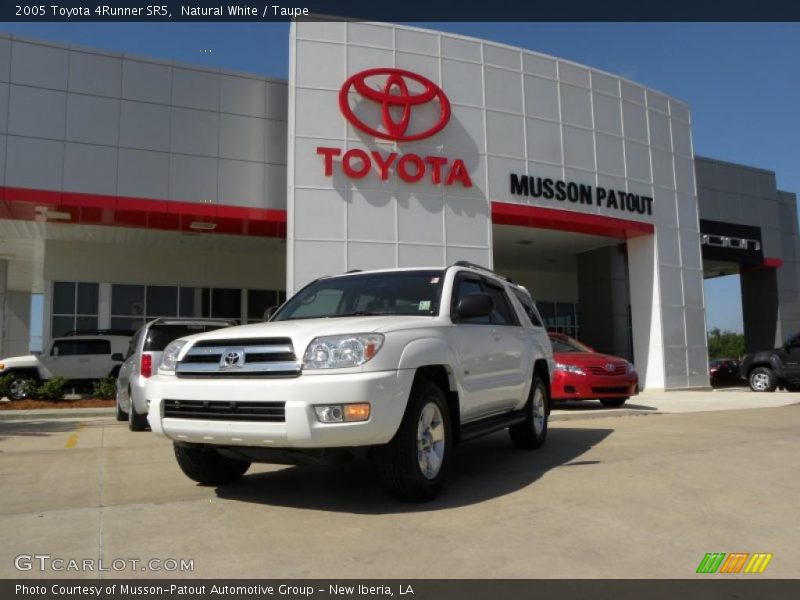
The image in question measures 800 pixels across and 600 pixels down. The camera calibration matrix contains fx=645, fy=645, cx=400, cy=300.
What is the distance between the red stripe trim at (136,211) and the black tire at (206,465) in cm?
1239

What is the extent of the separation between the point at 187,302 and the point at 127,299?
1.89 meters

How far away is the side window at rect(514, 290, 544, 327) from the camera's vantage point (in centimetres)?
785

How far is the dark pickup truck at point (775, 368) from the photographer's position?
1789cm

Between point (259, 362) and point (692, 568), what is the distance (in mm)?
2946

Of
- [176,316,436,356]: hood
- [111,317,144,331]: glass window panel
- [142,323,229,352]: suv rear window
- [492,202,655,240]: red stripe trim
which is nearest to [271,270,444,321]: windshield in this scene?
[176,316,436,356]: hood

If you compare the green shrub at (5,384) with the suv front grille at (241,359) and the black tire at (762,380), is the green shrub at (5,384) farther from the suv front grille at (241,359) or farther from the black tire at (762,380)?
the black tire at (762,380)

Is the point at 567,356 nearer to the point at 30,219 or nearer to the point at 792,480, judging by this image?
the point at 792,480

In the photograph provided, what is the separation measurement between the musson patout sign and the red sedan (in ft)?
23.0

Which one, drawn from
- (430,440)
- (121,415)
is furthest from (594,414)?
(121,415)

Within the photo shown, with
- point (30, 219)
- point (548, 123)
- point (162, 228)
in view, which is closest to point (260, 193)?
point (162, 228)

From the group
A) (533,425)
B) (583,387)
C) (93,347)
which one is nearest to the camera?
(533,425)

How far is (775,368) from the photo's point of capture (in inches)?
717

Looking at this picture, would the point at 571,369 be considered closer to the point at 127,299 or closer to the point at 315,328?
the point at 315,328

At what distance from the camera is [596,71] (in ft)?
67.2
